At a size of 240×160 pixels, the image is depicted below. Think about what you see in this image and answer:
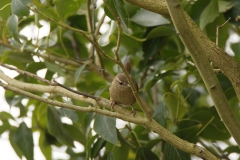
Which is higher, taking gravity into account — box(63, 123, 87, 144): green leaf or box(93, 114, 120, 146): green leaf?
box(93, 114, 120, 146): green leaf

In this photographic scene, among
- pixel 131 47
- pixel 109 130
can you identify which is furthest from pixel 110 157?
pixel 131 47

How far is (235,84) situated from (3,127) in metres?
1.46

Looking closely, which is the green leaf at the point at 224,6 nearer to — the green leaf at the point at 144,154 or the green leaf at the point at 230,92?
the green leaf at the point at 230,92

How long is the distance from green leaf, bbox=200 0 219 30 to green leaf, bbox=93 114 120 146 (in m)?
0.67

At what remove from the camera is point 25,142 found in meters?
2.40

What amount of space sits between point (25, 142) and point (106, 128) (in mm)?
579

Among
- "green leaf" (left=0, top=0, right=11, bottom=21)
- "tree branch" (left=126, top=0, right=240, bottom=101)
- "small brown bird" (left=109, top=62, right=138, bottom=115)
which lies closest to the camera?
"tree branch" (left=126, top=0, right=240, bottom=101)

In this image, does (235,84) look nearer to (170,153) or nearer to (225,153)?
(170,153)

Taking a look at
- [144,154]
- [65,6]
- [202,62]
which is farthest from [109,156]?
[202,62]

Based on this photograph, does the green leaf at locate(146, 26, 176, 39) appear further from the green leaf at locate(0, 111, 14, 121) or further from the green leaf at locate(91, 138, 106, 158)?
the green leaf at locate(0, 111, 14, 121)

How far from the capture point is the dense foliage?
2.14m

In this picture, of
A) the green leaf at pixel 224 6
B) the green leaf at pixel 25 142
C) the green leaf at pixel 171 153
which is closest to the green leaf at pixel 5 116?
the green leaf at pixel 25 142

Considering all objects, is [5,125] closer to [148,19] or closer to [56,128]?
[56,128]

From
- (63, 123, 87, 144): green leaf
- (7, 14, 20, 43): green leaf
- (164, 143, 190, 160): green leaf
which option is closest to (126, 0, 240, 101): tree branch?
(164, 143, 190, 160): green leaf
